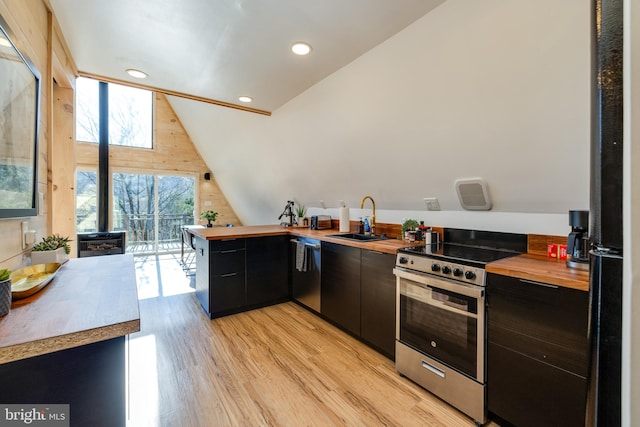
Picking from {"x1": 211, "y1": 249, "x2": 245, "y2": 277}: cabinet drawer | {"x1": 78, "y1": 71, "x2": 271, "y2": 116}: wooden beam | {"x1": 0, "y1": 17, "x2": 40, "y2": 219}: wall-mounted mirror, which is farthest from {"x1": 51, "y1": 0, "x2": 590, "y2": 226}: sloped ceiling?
{"x1": 211, "y1": 249, "x2": 245, "y2": 277}: cabinet drawer

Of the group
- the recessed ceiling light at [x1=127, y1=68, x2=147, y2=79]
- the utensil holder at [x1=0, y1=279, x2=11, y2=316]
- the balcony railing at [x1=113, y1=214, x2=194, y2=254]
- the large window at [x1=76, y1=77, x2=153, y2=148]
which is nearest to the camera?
the utensil holder at [x1=0, y1=279, x2=11, y2=316]

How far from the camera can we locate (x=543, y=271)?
1.47 m

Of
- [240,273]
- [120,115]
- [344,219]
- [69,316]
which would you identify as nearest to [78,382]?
[69,316]

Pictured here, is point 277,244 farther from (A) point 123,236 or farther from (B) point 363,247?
(A) point 123,236

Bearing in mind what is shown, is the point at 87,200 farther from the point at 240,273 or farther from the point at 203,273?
the point at 240,273

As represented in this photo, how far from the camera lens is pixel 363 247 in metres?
2.43

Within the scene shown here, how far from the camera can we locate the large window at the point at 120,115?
5.68m

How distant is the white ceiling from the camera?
5.49 ft

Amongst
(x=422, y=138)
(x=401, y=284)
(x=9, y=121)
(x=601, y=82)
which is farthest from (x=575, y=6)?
(x=9, y=121)

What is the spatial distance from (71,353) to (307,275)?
2358 millimetres

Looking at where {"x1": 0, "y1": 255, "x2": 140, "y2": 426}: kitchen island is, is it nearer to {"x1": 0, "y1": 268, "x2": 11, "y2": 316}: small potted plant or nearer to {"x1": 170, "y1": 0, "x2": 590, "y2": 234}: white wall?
{"x1": 0, "y1": 268, "x2": 11, "y2": 316}: small potted plant

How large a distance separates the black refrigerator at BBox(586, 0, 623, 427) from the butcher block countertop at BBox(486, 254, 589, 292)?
46.5 inches

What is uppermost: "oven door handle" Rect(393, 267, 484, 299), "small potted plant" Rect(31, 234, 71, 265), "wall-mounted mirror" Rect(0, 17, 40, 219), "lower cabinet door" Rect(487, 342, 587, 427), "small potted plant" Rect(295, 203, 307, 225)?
"wall-mounted mirror" Rect(0, 17, 40, 219)

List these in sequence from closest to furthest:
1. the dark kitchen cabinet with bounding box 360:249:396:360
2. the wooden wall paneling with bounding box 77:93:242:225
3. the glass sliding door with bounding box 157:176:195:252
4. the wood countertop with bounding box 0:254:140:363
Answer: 1. the wood countertop with bounding box 0:254:140:363
2. the dark kitchen cabinet with bounding box 360:249:396:360
3. the wooden wall paneling with bounding box 77:93:242:225
4. the glass sliding door with bounding box 157:176:195:252
